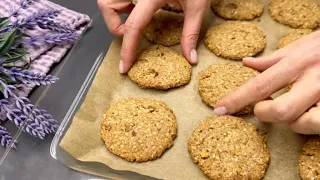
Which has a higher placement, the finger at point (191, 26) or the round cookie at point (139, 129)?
the finger at point (191, 26)

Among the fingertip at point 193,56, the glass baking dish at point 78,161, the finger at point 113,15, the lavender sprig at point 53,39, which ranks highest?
the finger at point 113,15

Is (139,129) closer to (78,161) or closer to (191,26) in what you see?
(78,161)

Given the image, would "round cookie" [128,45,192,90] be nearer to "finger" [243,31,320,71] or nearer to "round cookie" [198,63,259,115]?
"round cookie" [198,63,259,115]

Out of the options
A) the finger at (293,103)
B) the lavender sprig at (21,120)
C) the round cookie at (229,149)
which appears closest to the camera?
the finger at (293,103)

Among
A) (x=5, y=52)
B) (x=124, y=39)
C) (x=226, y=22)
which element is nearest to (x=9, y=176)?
(x=5, y=52)

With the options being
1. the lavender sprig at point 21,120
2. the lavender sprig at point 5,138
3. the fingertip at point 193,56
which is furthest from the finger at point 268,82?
the lavender sprig at point 5,138

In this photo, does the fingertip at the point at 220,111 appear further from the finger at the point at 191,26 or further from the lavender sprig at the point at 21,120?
the lavender sprig at the point at 21,120

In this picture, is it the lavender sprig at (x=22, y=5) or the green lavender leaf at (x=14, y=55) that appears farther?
the lavender sprig at (x=22, y=5)
